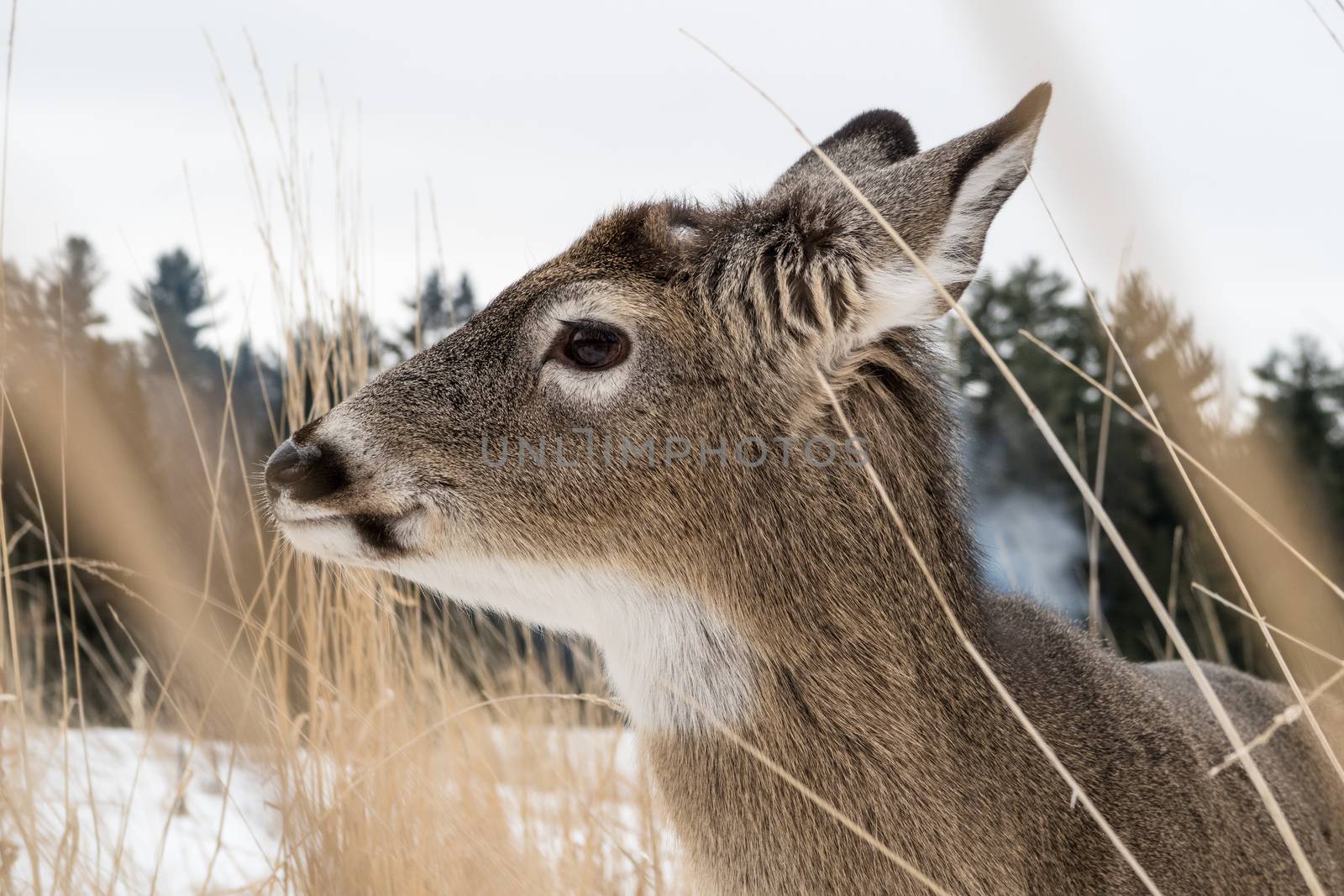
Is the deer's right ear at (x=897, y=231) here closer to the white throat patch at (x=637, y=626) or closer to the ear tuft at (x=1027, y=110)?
the ear tuft at (x=1027, y=110)

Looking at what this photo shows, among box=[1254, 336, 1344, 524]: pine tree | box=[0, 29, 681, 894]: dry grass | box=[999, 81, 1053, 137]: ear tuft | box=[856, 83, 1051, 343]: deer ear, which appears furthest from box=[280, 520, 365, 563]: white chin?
box=[1254, 336, 1344, 524]: pine tree

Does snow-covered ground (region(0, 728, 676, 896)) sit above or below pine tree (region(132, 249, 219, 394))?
below

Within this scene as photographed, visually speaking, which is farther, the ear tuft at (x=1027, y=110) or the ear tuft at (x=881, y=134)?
the ear tuft at (x=881, y=134)

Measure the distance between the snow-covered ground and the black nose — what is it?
1.11m

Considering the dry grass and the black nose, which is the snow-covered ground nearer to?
the dry grass

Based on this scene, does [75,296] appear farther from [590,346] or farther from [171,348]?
[590,346]

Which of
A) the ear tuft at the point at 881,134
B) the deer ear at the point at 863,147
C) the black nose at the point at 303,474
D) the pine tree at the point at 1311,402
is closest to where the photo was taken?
the black nose at the point at 303,474

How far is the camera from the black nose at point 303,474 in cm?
302

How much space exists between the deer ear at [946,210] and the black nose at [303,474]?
137 cm

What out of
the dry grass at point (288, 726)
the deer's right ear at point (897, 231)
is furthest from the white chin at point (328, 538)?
the deer's right ear at point (897, 231)

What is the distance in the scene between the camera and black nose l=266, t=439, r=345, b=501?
3.02 m

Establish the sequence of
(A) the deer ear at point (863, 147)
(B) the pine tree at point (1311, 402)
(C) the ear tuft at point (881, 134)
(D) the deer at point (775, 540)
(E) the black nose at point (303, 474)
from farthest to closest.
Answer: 1. (B) the pine tree at point (1311, 402)
2. (C) the ear tuft at point (881, 134)
3. (A) the deer ear at point (863, 147)
4. (E) the black nose at point (303, 474)
5. (D) the deer at point (775, 540)

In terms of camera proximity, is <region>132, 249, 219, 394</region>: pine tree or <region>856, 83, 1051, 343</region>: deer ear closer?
<region>856, 83, 1051, 343</region>: deer ear

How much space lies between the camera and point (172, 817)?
212 inches
